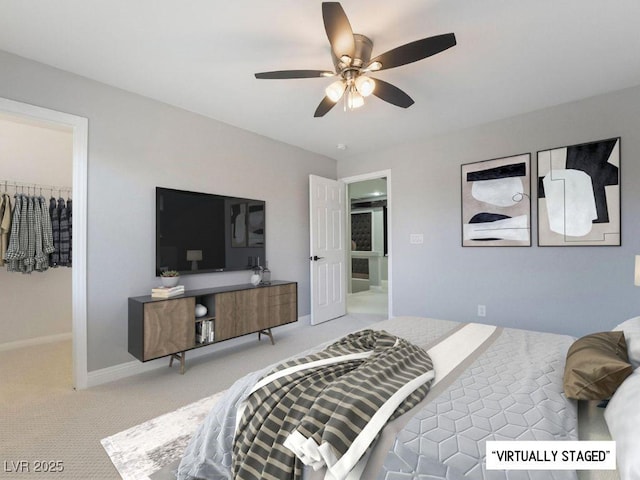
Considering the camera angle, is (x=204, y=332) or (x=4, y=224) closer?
(x=204, y=332)

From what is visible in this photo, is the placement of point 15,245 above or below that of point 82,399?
above

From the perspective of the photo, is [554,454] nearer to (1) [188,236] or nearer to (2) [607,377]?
(2) [607,377]

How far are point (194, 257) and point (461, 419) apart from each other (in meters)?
2.82

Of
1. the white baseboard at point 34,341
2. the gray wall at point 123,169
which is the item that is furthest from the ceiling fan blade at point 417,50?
the white baseboard at point 34,341

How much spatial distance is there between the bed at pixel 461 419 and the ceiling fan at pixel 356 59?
164 centimetres

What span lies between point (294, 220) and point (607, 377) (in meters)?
3.60

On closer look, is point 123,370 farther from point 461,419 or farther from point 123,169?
point 461,419

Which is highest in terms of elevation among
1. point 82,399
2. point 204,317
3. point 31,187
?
point 31,187

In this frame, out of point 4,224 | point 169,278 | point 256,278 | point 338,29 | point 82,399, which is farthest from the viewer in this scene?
point 256,278

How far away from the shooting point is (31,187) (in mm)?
3482

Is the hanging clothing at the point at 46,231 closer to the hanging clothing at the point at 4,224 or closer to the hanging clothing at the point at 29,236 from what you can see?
the hanging clothing at the point at 29,236

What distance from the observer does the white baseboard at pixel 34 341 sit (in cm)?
329

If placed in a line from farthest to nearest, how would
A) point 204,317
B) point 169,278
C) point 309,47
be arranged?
point 204,317 < point 169,278 < point 309,47

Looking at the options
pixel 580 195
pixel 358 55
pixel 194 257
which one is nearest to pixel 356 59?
pixel 358 55
